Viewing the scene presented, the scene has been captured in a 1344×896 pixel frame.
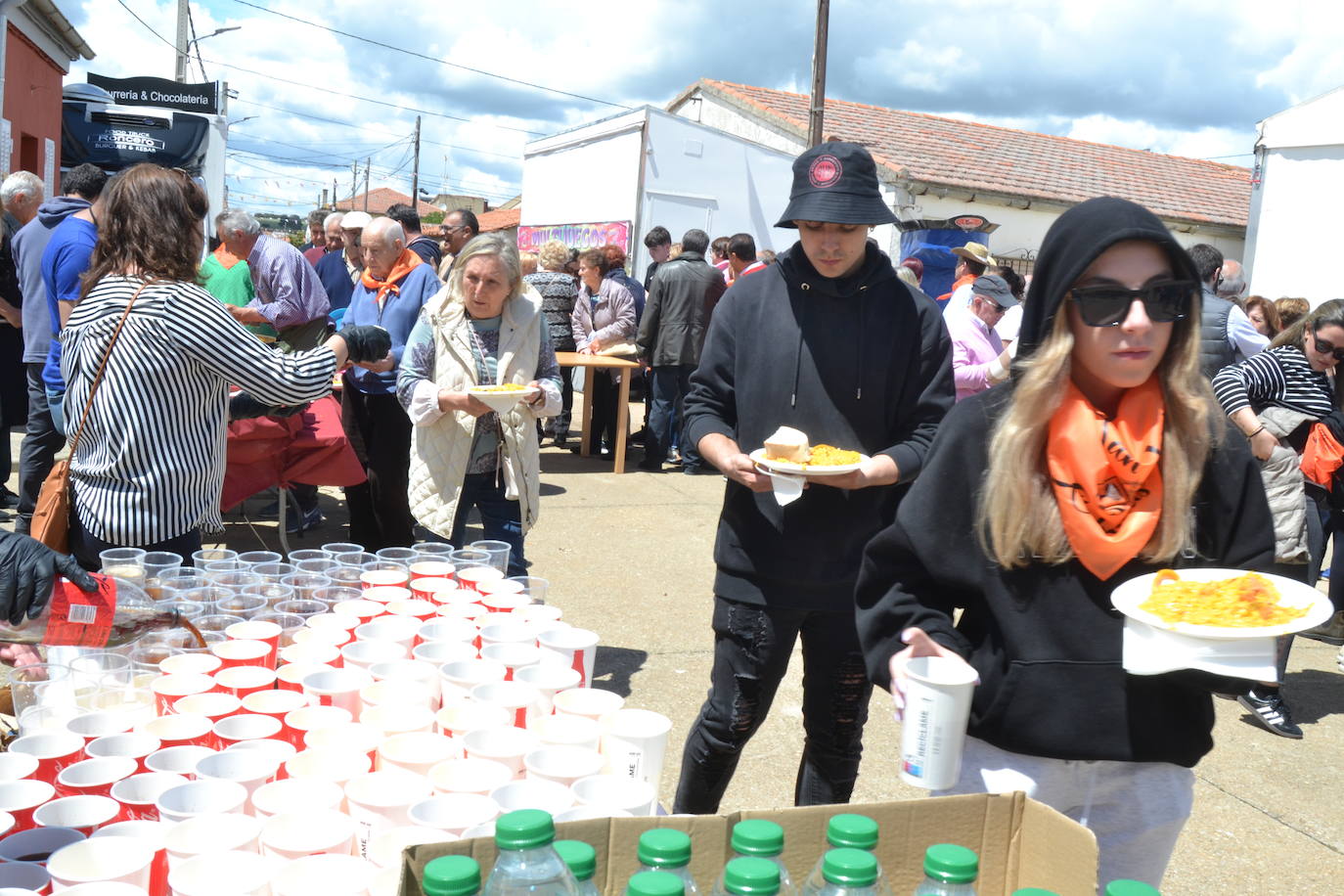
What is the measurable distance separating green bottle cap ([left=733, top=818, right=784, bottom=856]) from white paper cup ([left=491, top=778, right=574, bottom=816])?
0.56m

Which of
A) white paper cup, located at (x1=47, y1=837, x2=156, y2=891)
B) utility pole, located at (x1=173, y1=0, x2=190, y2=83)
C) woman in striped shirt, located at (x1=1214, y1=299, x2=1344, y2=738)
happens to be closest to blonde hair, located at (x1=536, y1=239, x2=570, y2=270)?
woman in striped shirt, located at (x1=1214, y1=299, x2=1344, y2=738)

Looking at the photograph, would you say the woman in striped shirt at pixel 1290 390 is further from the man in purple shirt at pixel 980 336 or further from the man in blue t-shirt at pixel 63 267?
the man in blue t-shirt at pixel 63 267

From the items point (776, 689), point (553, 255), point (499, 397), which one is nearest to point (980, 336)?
point (499, 397)

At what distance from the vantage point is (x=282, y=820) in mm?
1704

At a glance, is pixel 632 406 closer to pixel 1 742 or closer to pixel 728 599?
pixel 728 599

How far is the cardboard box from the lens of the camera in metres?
1.44

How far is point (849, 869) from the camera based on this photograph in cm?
124

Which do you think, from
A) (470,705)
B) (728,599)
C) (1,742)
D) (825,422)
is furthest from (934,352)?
(1,742)

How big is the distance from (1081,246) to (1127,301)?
13 cm

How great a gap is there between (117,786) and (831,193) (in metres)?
2.21

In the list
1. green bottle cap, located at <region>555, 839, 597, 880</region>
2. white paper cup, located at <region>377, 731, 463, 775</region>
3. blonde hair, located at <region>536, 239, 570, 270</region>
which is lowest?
white paper cup, located at <region>377, 731, 463, 775</region>

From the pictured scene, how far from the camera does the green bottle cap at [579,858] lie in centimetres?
132

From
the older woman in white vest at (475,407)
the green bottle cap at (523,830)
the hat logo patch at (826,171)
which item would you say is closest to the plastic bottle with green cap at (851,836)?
the green bottle cap at (523,830)

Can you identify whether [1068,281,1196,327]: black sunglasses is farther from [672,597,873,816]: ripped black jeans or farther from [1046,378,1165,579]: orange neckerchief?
[672,597,873,816]: ripped black jeans
